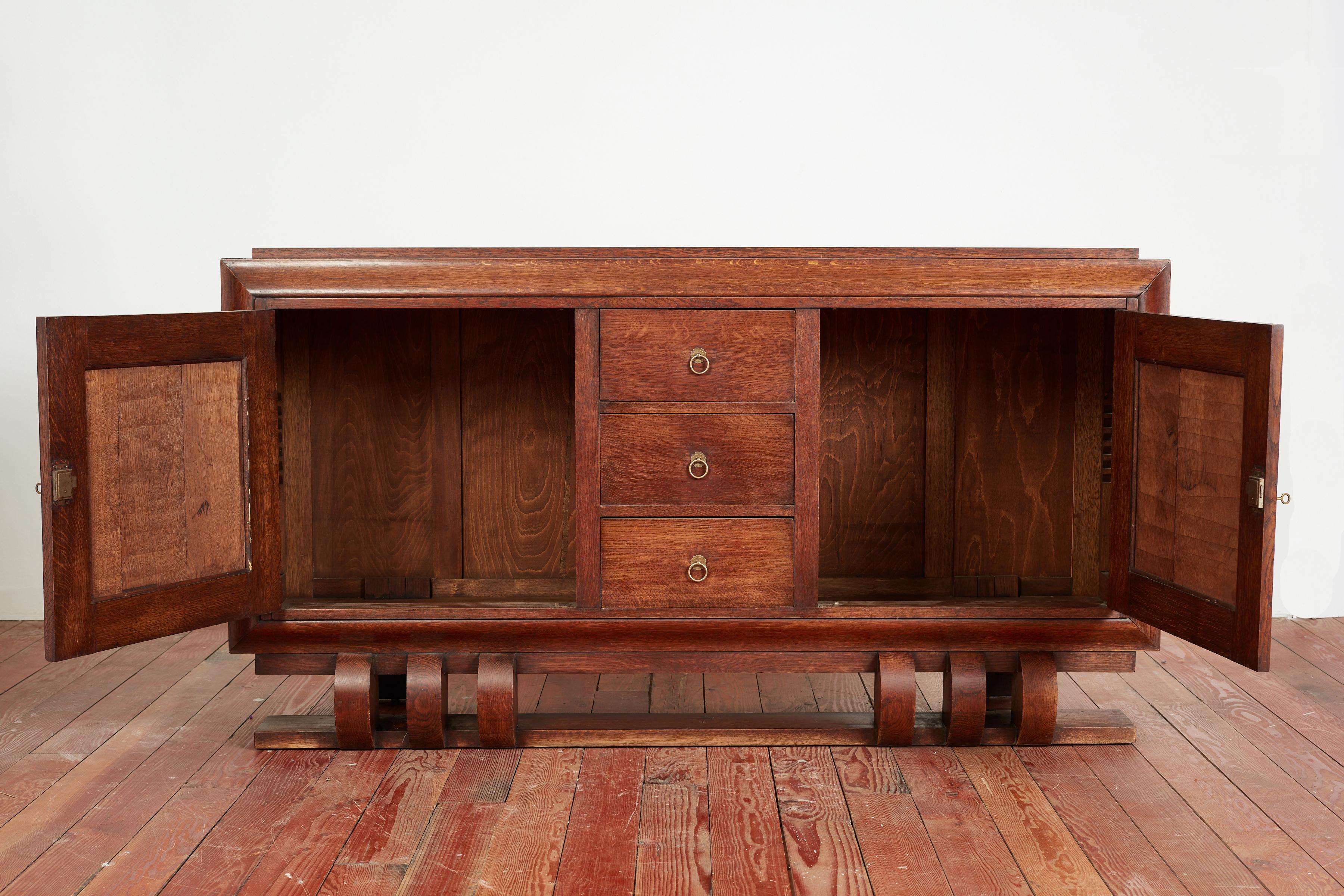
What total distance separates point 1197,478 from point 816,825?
32.7 inches

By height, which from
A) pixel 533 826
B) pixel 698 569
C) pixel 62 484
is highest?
pixel 62 484

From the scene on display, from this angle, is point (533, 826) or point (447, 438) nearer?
point (533, 826)

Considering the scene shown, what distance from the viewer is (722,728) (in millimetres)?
2352

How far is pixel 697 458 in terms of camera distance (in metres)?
2.22

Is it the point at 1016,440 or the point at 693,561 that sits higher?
the point at 1016,440

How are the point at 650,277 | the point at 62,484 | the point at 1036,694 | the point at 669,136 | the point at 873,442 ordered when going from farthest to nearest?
the point at 669,136 < the point at 873,442 < the point at 1036,694 < the point at 650,277 < the point at 62,484

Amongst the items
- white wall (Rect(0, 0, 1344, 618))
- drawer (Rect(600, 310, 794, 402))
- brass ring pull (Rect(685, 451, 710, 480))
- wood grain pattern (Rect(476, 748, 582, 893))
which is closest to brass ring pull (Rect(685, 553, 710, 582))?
brass ring pull (Rect(685, 451, 710, 480))

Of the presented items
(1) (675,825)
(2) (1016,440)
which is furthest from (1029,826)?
(2) (1016,440)

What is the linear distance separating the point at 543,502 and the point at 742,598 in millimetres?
610

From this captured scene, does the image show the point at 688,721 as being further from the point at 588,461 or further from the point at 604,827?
the point at 588,461

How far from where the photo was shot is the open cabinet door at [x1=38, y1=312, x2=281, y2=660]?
1951 mm

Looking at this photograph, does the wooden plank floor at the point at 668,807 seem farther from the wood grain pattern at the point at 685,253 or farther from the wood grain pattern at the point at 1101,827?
the wood grain pattern at the point at 685,253

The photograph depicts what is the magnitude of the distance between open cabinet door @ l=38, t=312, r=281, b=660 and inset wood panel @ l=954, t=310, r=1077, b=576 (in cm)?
139

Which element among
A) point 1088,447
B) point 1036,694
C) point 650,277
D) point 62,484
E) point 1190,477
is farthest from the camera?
point 1088,447
